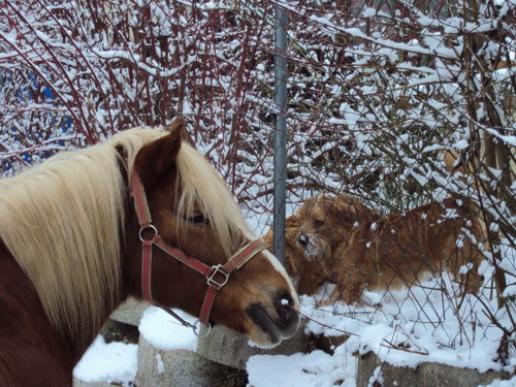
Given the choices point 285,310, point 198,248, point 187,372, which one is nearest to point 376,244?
point 187,372

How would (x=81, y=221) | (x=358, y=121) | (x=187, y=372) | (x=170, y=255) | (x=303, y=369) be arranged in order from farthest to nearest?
(x=187, y=372) → (x=303, y=369) → (x=358, y=121) → (x=170, y=255) → (x=81, y=221)

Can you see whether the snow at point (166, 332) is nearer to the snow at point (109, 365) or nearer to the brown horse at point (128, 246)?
the snow at point (109, 365)

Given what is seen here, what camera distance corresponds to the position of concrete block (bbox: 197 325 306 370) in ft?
14.2

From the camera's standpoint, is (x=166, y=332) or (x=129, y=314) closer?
(x=166, y=332)

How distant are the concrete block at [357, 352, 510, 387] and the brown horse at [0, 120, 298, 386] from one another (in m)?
1.09

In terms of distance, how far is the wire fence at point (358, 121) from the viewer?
338 centimetres

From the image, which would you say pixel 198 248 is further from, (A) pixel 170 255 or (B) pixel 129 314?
(B) pixel 129 314

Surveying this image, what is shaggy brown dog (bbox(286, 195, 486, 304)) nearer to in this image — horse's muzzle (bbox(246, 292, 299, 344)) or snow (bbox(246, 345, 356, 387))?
snow (bbox(246, 345, 356, 387))

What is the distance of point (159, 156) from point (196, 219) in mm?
246

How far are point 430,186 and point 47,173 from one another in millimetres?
1847

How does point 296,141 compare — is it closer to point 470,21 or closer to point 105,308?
point 470,21

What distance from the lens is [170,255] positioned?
2.68 meters

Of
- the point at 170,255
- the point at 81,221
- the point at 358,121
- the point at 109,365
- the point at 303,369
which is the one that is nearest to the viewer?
the point at 81,221

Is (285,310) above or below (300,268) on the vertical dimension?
below
